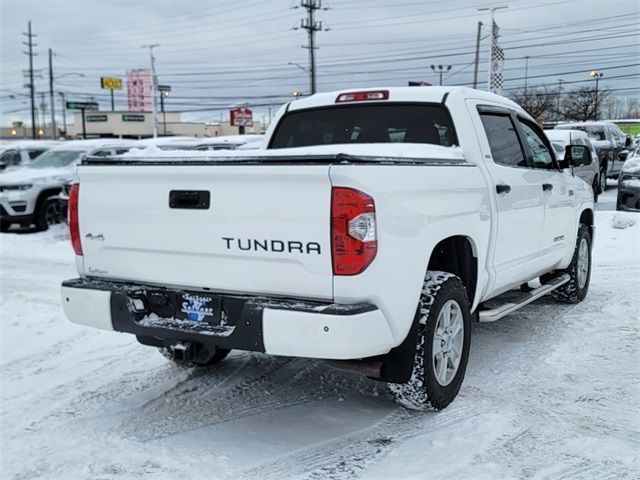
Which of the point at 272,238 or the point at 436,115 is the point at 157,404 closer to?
the point at 272,238

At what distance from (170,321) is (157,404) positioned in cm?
85

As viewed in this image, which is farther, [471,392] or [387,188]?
[471,392]

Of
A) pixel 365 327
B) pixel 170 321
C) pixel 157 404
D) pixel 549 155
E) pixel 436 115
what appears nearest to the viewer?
pixel 365 327

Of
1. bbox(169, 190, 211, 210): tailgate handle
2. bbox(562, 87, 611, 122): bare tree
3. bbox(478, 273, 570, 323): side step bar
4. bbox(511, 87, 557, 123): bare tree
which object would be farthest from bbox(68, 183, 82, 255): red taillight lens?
bbox(562, 87, 611, 122): bare tree

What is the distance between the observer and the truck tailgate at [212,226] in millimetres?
3408

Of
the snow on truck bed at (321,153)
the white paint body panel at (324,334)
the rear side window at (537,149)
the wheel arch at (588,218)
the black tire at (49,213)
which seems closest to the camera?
the white paint body panel at (324,334)

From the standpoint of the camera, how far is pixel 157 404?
4.40 m

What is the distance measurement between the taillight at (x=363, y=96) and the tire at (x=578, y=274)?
2.79 m

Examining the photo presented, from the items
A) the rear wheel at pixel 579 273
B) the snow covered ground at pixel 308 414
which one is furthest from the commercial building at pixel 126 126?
the snow covered ground at pixel 308 414

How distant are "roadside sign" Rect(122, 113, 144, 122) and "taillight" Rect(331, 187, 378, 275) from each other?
87.9 meters

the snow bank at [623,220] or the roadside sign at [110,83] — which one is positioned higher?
the roadside sign at [110,83]

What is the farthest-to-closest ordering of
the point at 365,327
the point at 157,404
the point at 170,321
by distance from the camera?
1. the point at 157,404
2. the point at 170,321
3. the point at 365,327

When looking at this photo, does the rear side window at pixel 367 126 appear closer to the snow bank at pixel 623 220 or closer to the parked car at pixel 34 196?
the snow bank at pixel 623 220

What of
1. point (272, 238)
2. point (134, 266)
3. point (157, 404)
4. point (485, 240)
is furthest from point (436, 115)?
point (157, 404)
